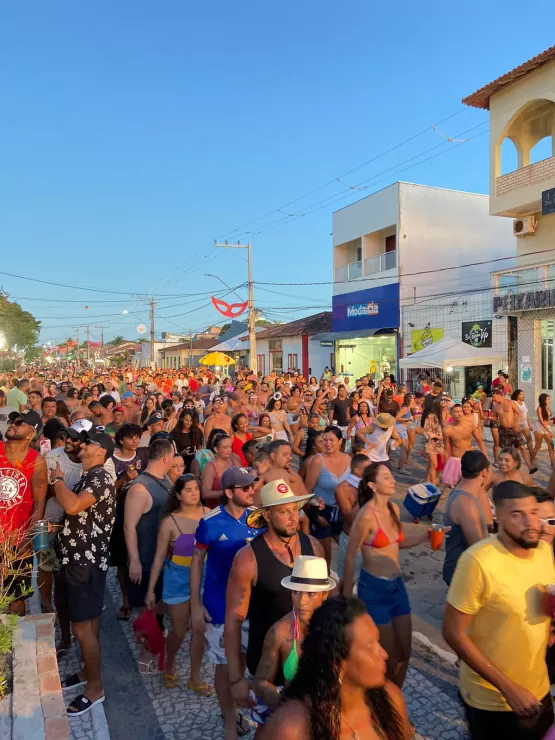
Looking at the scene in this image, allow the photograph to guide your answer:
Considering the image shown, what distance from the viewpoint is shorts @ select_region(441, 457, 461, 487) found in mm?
7164

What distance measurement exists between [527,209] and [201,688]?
18987 mm

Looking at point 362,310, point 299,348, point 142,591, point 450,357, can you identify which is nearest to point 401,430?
point 450,357

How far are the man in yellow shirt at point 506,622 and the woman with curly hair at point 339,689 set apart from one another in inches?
28.3

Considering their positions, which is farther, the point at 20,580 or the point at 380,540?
the point at 20,580

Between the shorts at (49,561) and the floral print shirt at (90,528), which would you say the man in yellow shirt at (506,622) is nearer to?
the floral print shirt at (90,528)

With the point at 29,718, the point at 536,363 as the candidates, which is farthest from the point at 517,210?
the point at 29,718

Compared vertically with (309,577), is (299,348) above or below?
above

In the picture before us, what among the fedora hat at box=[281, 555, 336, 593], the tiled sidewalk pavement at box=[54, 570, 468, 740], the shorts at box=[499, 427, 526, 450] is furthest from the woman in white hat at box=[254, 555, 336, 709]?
the shorts at box=[499, 427, 526, 450]

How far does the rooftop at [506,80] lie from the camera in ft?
56.0

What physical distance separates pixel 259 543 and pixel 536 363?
58.0ft

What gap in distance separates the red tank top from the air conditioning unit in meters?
18.6

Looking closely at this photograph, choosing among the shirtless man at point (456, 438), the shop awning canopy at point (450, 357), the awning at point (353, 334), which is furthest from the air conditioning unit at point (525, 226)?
the shirtless man at point (456, 438)

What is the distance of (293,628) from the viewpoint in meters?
2.26

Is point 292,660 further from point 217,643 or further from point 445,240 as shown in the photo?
point 445,240
